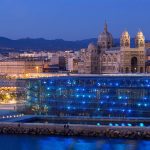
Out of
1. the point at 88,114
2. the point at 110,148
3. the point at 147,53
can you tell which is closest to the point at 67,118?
the point at 88,114

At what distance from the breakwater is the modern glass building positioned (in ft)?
19.2

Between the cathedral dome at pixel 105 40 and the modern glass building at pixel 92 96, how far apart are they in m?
34.0

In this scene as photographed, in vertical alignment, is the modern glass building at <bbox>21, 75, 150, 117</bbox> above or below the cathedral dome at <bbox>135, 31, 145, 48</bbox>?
below

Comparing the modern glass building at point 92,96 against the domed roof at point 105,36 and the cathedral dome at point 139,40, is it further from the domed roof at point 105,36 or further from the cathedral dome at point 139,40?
the domed roof at point 105,36

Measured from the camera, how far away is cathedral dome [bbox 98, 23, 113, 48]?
78188 millimetres

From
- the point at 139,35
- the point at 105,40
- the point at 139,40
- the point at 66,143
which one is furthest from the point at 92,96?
the point at 105,40

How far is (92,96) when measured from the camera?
4288cm

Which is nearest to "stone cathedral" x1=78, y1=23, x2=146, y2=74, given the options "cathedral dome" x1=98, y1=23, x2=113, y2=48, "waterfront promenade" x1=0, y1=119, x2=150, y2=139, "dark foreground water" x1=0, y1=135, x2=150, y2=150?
"cathedral dome" x1=98, y1=23, x2=113, y2=48

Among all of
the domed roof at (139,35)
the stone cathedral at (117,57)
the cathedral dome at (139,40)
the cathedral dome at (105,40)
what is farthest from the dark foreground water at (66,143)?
the cathedral dome at (105,40)

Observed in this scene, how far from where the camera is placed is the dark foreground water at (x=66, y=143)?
3288 cm

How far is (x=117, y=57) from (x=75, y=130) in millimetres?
37476

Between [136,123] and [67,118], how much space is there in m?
3.99

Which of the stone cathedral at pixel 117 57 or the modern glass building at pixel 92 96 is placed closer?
the modern glass building at pixel 92 96

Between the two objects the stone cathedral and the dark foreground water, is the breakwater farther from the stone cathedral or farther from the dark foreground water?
the stone cathedral
